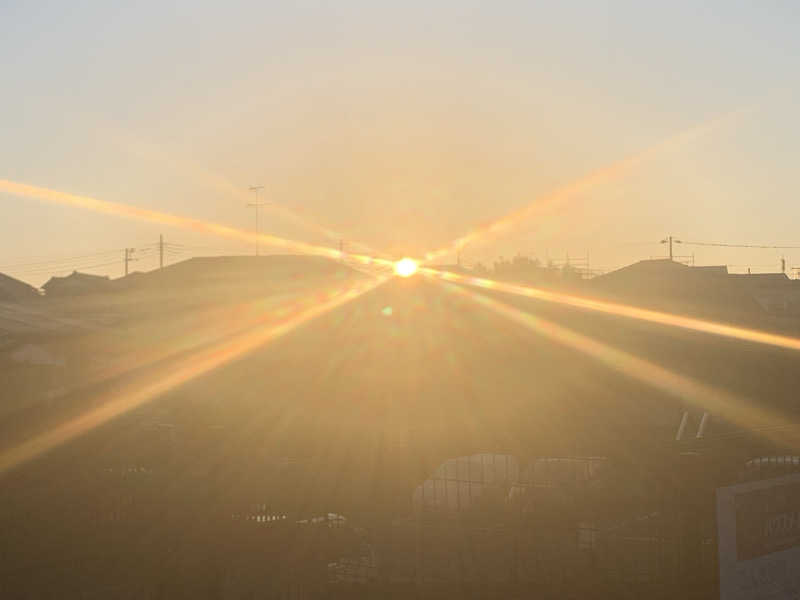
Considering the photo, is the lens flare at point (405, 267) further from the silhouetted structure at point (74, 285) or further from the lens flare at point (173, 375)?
the silhouetted structure at point (74, 285)

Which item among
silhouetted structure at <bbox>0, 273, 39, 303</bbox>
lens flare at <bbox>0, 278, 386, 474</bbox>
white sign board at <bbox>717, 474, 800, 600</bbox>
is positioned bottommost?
white sign board at <bbox>717, 474, 800, 600</bbox>

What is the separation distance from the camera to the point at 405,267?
2981cm

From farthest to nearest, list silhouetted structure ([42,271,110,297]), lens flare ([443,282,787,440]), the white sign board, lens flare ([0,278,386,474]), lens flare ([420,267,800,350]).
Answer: silhouetted structure ([42,271,110,297]) < lens flare ([420,267,800,350]) < lens flare ([443,282,787,440]) < lens flare ([0,278,386,474]) < the white sign board

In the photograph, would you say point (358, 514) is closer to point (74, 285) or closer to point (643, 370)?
point (643, 370)

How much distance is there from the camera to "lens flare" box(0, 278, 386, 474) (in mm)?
9320

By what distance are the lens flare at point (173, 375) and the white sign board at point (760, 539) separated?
6474mm

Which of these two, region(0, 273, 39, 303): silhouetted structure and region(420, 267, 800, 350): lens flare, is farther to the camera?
region(0, 273, 39, 303): silhouetted structure

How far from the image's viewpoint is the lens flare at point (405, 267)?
2734cm

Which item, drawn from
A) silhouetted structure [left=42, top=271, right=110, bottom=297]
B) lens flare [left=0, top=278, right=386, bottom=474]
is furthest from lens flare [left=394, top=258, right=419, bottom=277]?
silhouetted structure [left=42, top=271, right=110, bottom=297]

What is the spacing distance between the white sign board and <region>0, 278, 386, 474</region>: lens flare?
255 inches

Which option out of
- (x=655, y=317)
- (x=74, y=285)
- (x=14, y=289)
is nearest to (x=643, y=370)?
(x=655, y=317)

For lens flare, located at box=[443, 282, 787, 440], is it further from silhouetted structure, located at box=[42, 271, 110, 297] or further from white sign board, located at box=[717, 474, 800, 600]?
silhouetted structure, located at box=[42, 271, 110, 297]

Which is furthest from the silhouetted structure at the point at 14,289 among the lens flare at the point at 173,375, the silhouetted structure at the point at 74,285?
the lens flare at the point at 173,375

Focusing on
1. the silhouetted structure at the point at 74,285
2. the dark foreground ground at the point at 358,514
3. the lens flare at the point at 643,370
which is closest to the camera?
the dark foreground ground at the point at 358,514
